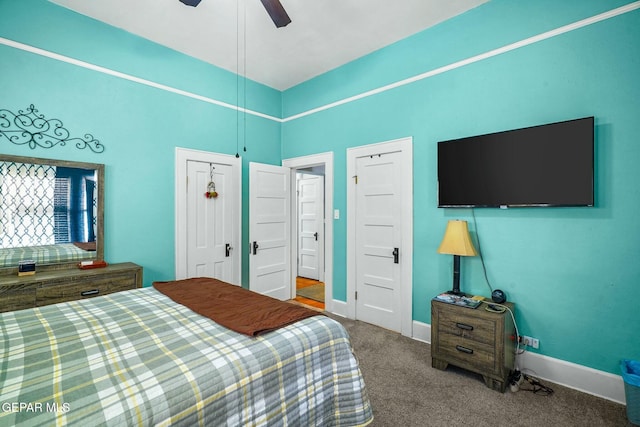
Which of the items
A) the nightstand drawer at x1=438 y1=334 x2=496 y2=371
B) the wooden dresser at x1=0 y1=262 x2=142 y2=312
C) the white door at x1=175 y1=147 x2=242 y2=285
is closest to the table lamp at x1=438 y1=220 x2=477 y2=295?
the nightstand drawer at x1=438 y1=334 x2=496 y2=371

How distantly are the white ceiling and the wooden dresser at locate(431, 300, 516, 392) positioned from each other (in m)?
2.68

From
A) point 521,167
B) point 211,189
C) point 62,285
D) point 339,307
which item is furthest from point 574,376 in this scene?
point 62,285

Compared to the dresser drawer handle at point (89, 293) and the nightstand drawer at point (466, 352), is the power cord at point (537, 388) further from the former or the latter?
the dresser drawer handle at point (89, 293)

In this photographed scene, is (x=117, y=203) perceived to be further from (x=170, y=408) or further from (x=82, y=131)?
(x=170, y=408)

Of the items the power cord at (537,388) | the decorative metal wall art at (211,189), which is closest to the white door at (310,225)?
the decorative metal wall art at (211,189)

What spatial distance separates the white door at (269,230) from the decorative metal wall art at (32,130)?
1916mm

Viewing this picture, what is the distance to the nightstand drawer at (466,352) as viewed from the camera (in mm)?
2252

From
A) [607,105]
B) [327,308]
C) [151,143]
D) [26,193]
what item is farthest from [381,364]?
[26,193]

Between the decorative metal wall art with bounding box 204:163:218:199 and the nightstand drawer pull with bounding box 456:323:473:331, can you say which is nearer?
the nightstand drawer pull with bounding box 456:323:473:331

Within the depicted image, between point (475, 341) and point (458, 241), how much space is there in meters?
0.79

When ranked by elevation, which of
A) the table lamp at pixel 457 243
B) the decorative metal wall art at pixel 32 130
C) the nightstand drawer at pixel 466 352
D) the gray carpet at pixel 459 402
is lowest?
the gray carpet at pixel 459 402

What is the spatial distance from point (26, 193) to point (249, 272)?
2.37 m

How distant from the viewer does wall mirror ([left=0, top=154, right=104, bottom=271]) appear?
253 centimetres

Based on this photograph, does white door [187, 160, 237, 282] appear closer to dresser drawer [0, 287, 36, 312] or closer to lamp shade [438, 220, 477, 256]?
dresser drawer [0, 287, 36, 312]
